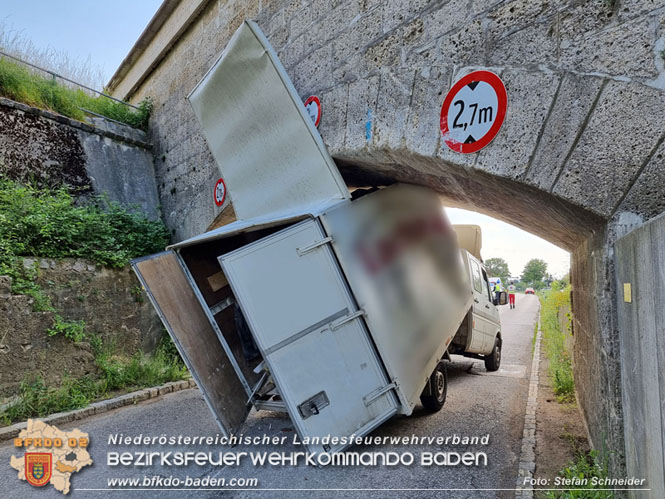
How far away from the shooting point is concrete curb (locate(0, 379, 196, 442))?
4.31 meters

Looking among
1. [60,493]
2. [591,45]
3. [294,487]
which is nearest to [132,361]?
[60,493]

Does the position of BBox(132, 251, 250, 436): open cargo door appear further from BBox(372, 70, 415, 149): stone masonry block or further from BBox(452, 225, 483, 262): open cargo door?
BBox(452, 225, 483, 262): open cargo door

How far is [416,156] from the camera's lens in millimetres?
3730

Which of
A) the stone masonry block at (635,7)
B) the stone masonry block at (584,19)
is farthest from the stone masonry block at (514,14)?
the stone masonry block at (635,7)

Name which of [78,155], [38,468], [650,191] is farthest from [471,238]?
[78,155]

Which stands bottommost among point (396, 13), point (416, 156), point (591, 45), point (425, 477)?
point (425, 477)

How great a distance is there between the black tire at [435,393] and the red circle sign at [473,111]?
9.09 feet

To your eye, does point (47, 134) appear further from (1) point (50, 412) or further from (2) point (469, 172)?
(2) point (469, 172)

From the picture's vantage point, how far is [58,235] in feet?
18.6

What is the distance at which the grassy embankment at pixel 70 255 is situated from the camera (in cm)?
492

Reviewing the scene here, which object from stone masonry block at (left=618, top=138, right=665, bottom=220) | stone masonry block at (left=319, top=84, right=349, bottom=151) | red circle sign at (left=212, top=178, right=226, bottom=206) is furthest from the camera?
red circle sign at (left=212, top=178, right=226, bottom=206)

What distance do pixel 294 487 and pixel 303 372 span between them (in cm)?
93

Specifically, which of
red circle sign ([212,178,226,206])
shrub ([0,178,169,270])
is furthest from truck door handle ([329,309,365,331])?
shrub ([0,178,169,270])

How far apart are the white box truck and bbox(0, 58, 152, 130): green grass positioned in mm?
4453
